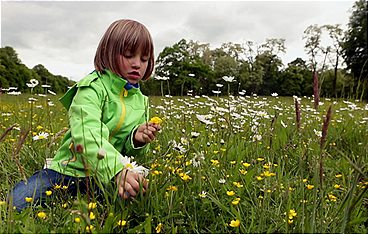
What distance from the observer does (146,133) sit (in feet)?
5.48

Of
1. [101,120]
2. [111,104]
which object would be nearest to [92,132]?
[101,120]

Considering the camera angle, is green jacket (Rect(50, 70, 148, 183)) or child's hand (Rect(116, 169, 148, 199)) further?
green jacket (Rect(50, 70, 148, 183))

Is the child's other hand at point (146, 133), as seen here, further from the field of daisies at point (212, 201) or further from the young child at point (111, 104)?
the field of daisies at point (212, 201)

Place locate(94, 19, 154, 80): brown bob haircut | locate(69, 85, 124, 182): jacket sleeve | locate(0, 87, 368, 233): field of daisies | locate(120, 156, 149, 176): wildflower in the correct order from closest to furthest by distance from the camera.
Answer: locate(0, 87, 368, 233): field of daisies → locate(120, 156, 149, 176): wildflower → locate(69, 85, 124, 182): jacket sleeve → locate(94, 19, 154, 80): brown bob haircut

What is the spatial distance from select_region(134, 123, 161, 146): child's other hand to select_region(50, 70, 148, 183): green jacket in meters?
0.04

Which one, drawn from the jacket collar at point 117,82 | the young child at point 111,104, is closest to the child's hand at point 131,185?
the young child at point 111,104

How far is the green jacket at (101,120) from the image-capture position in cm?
146

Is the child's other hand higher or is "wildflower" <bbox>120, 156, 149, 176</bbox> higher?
the child's other hand

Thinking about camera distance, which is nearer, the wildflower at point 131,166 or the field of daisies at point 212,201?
the field of daisies at point 212,201

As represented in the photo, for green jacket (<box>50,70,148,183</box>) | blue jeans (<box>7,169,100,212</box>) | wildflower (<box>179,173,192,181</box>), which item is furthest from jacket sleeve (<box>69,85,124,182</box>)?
wildflower (<box>179,173,192,181</box>)

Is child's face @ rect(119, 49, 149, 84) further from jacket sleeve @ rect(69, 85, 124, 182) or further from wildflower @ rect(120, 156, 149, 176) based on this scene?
wildflower @ rect(120, 156, 149, 176)

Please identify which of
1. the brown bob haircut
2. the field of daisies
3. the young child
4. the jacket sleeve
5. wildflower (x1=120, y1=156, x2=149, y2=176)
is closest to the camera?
the field of daisies

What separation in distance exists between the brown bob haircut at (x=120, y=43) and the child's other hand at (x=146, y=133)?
0.32 metres

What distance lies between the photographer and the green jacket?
4.77 ft
